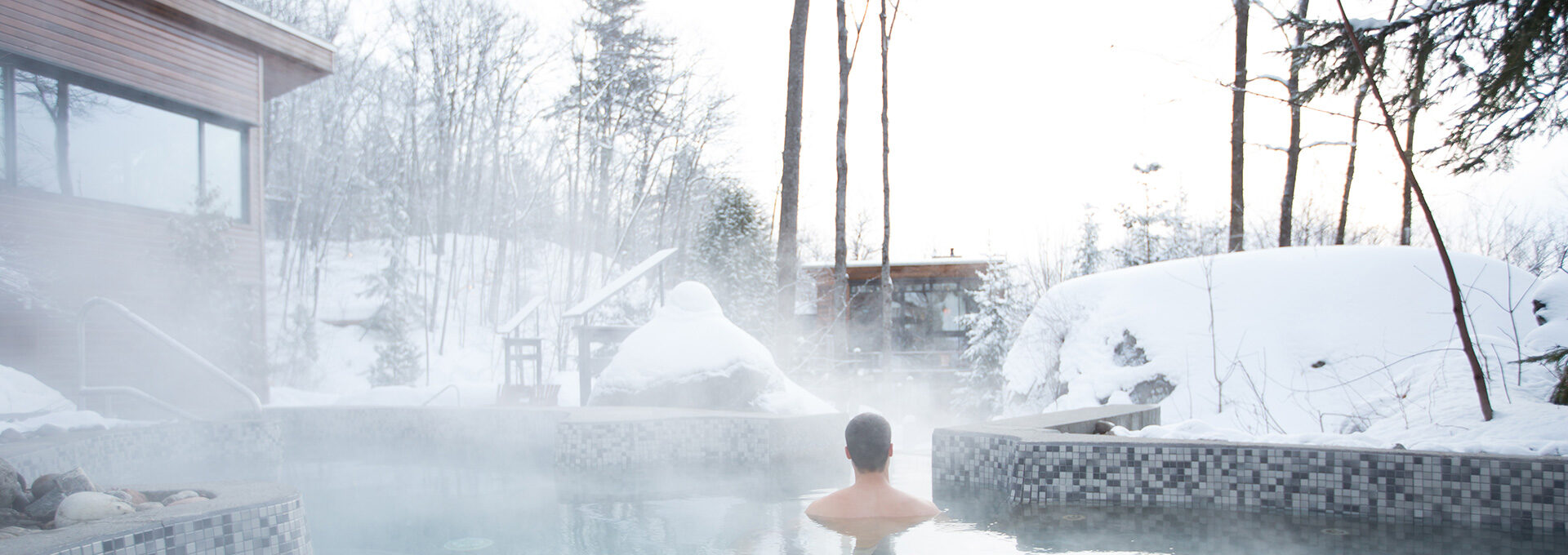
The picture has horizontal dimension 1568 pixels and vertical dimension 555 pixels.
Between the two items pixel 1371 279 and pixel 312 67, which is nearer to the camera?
pixel 1371 279

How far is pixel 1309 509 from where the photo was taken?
3865 millimetres

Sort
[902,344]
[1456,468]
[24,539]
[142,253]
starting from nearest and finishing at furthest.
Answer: [24,539], [1456,468], [142,253], [902,344]

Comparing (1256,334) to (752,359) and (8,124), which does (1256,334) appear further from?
(8,124)

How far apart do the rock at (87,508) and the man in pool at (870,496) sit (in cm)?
234

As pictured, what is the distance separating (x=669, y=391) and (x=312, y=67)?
20.5ft

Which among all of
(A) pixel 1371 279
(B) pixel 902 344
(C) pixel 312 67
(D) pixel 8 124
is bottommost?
(B) pixel 902 344

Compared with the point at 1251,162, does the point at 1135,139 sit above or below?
above

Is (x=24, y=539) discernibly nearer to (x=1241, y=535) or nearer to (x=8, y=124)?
(x=1241, y=535)

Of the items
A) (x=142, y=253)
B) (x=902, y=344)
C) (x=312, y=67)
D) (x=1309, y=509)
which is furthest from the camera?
(x=902, y=344)

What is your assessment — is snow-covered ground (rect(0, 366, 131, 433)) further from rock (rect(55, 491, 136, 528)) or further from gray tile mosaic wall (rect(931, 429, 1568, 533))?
gray tile mosaic wall (rect(931, 429, 1568, 533))

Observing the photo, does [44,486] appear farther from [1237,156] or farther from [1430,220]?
[1237,156]

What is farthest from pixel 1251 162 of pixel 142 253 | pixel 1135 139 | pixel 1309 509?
pixel 142 253

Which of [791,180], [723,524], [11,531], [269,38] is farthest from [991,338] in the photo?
[11,531]

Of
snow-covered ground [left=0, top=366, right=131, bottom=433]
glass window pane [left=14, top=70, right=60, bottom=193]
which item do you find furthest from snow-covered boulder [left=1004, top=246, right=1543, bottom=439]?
glass window pane [left=14, top=70, right=60, bottom=193]
